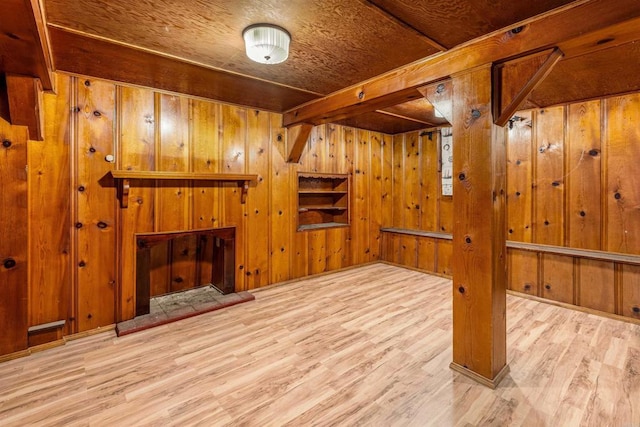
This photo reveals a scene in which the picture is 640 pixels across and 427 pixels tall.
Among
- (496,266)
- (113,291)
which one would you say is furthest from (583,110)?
(113,291)

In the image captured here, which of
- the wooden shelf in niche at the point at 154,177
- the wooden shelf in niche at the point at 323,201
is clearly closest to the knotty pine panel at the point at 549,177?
the wooden shelf in niche at the point at 323,201

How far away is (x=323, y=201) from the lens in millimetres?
4891

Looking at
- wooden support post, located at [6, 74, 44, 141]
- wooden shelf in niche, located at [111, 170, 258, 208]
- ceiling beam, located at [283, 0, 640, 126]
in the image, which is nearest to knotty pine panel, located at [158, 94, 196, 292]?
wooden shelf in niche, located at [111, 170, 258, 208]

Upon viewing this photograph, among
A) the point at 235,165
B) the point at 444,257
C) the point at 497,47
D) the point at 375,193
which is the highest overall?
the point at 497,47

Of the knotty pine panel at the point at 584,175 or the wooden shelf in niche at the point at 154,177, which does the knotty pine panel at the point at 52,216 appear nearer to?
the wooden shelf in niche at the point at 154,177

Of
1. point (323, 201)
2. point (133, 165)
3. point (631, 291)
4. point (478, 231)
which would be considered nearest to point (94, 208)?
point (133, 165)

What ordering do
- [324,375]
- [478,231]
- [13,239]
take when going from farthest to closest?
[13,239], [324,375], [478,231]

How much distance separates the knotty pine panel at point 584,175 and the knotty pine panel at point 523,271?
0.44 m

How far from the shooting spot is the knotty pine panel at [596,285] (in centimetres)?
299

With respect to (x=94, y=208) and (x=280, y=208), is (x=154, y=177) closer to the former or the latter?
(x=94, y=208)

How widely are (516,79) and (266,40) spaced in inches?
60.9

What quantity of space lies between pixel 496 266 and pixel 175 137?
3.12 metres

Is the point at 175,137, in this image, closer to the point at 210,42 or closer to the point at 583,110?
the point at 210,42

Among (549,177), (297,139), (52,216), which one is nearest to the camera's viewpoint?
(52,216)
